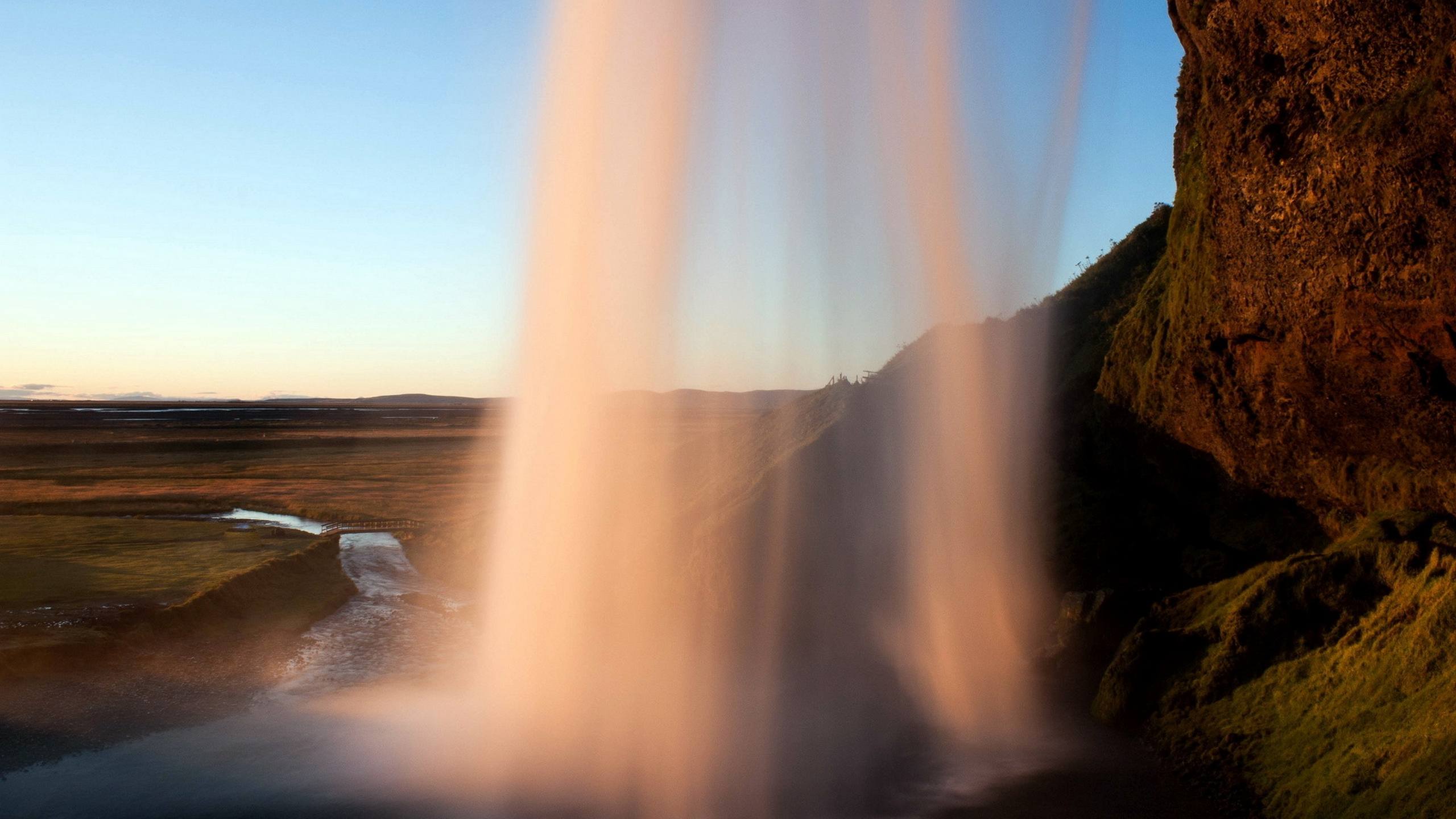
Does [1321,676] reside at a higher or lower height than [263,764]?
higher

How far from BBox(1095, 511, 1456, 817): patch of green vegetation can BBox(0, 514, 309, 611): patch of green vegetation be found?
21442mm

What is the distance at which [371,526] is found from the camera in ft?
132

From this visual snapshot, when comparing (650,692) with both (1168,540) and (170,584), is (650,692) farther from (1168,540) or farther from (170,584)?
(170,584)

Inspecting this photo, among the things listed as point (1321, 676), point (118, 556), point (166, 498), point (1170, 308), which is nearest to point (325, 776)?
point (1321, 676)

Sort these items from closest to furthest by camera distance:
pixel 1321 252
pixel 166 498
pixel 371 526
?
pixel 1321 252
pixel 371 526
pixel 166 498

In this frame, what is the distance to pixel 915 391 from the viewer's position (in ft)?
62.7

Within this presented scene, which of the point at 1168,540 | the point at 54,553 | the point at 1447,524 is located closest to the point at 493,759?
the point at 1168,540

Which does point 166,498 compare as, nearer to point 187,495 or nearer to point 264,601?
point 187,495

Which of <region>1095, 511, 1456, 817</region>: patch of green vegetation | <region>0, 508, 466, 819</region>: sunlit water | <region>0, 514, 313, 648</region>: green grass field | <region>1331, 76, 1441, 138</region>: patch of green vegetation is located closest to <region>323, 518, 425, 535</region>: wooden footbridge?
<region>0, 514, 313, 648</region>: green grass field

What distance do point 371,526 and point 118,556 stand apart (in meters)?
11.9

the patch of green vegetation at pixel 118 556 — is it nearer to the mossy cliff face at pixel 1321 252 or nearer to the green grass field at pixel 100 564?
the green grass field at pixel 100 564

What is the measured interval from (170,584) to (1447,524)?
2672cm

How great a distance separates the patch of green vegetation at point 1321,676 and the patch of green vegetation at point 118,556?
2144cm

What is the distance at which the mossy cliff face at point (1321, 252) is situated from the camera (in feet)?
34.0
